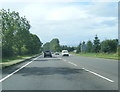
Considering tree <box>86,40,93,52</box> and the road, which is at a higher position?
tree <box>86,40,93,52</box>

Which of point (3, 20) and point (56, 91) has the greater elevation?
point (3, 20)

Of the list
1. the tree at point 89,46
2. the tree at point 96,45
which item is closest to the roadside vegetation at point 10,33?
the tree at point 96,45

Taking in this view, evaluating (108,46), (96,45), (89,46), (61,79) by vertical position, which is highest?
(96,45)

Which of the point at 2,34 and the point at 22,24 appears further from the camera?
the point at 22,24

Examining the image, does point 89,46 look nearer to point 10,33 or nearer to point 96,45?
point 96,45

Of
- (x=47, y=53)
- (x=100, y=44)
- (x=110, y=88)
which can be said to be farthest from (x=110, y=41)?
(x=110, y=88)

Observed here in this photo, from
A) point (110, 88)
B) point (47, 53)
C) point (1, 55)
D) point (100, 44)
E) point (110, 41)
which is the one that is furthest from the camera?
point (100, 44)

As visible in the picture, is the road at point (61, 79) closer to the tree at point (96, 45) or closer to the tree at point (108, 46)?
the tree at point (108, 46)

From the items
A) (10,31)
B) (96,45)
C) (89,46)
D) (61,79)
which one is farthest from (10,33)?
(89,46)

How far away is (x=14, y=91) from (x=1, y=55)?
38.2 metres

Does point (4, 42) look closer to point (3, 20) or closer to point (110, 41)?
point (3, 20)

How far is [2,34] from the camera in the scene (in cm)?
3938

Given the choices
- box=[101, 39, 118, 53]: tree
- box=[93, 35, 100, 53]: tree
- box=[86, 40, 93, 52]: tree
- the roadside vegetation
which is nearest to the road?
the roadside vegetation

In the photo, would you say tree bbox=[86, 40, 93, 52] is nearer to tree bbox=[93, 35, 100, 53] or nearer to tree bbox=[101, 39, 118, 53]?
tree bbox=[93, 35, 100, 53]
